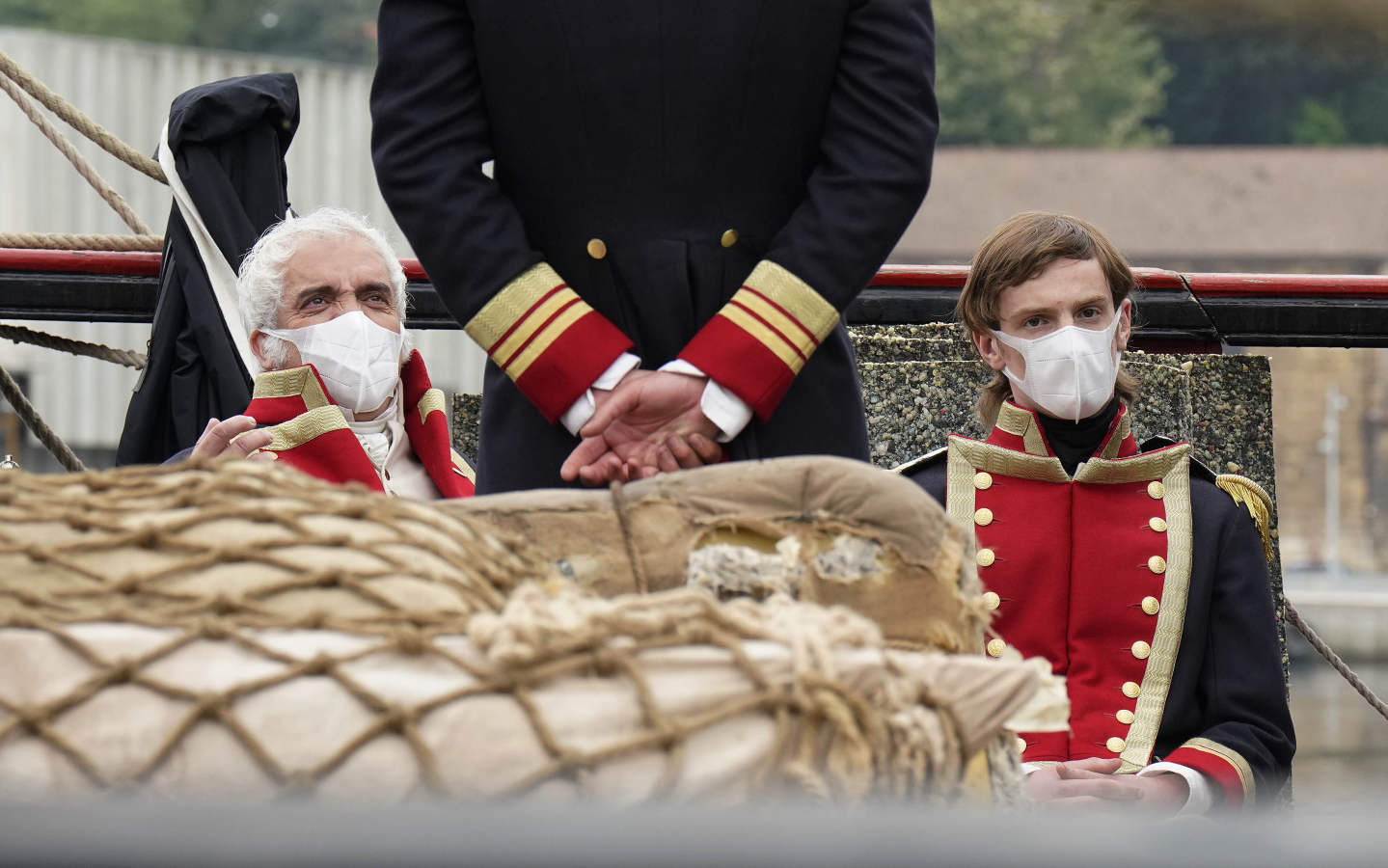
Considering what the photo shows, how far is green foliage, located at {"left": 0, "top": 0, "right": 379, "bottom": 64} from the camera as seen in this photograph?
54.8 m

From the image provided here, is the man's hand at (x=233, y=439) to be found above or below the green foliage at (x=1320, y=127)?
below

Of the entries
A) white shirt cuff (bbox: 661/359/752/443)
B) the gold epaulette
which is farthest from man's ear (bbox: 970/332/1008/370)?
white shirt cuff (bbox: 661/359/752/443)

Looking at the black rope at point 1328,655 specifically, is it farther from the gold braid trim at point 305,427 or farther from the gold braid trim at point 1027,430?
the gold braid trim at point 305,427

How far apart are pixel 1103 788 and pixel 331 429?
1194 millimetres

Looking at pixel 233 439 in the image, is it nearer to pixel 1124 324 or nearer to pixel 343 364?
pixel 343 364

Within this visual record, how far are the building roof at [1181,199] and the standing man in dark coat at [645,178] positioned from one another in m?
40.8

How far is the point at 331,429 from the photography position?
2.64m

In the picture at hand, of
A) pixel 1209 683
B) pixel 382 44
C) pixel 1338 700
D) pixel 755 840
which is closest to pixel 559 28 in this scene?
pixel 382 44

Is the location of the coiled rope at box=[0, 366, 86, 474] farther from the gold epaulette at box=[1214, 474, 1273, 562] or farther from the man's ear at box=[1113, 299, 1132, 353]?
the gold epaulette at box=[1214, 474, 1273, 562]

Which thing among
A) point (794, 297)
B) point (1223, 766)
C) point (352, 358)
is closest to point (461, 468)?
point (352, 358)

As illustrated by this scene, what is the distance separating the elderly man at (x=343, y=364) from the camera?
Answer: 266 cm

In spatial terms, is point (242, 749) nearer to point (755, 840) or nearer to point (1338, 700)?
point (755, 840)

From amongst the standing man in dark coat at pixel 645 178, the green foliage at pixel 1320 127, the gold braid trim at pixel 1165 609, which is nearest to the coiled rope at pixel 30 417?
the standing man in dark coat at pixel 645 178

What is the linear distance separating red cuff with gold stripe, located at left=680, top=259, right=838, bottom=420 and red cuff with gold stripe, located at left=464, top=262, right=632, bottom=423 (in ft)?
0.30
